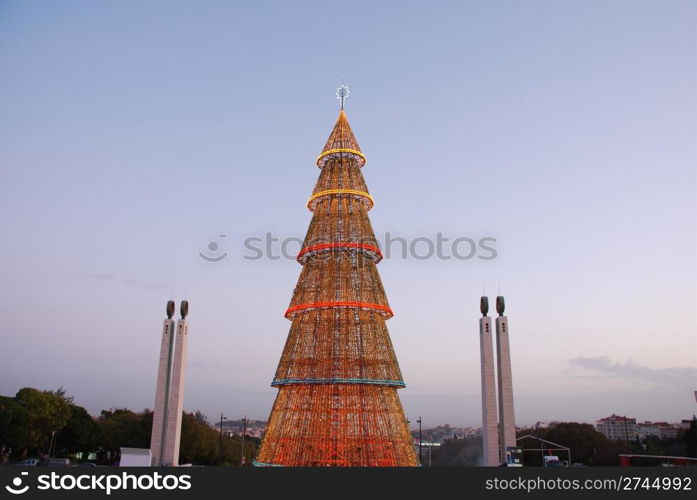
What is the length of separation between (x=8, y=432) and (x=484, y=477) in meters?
43.7

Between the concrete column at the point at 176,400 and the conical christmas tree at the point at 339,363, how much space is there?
4166mm

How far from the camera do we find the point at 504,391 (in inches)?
1109

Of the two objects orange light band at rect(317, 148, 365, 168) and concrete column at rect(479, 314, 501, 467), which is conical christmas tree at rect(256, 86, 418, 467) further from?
concrete column at rect(479, 314, 501, 467)

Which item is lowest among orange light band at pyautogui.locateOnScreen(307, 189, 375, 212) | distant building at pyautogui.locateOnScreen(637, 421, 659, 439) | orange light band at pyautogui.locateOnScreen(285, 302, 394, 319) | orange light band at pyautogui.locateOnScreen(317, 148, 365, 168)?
distant building at pyautogui.locateOnScreen(637, 421, 659, 439)

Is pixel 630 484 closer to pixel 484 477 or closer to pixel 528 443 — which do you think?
pixel 484 477

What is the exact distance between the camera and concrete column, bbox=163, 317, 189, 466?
88.5 feet

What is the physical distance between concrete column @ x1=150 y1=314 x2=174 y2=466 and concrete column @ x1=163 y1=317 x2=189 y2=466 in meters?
0.23

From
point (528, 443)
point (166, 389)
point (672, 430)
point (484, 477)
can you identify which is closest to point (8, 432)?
point (166, 389)

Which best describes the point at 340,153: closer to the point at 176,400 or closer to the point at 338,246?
the point at 338,246

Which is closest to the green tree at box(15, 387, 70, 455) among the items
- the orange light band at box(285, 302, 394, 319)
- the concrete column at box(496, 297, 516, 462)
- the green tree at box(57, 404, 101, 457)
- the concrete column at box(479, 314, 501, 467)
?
the green tree at box(57, 404, 101, 457)

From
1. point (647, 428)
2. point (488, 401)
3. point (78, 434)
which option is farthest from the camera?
point (647, 428)

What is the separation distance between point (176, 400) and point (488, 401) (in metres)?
15.6

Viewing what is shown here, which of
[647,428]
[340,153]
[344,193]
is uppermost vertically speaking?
[340,153]

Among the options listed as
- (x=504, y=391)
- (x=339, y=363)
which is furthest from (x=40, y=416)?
(x=504, y=391)
